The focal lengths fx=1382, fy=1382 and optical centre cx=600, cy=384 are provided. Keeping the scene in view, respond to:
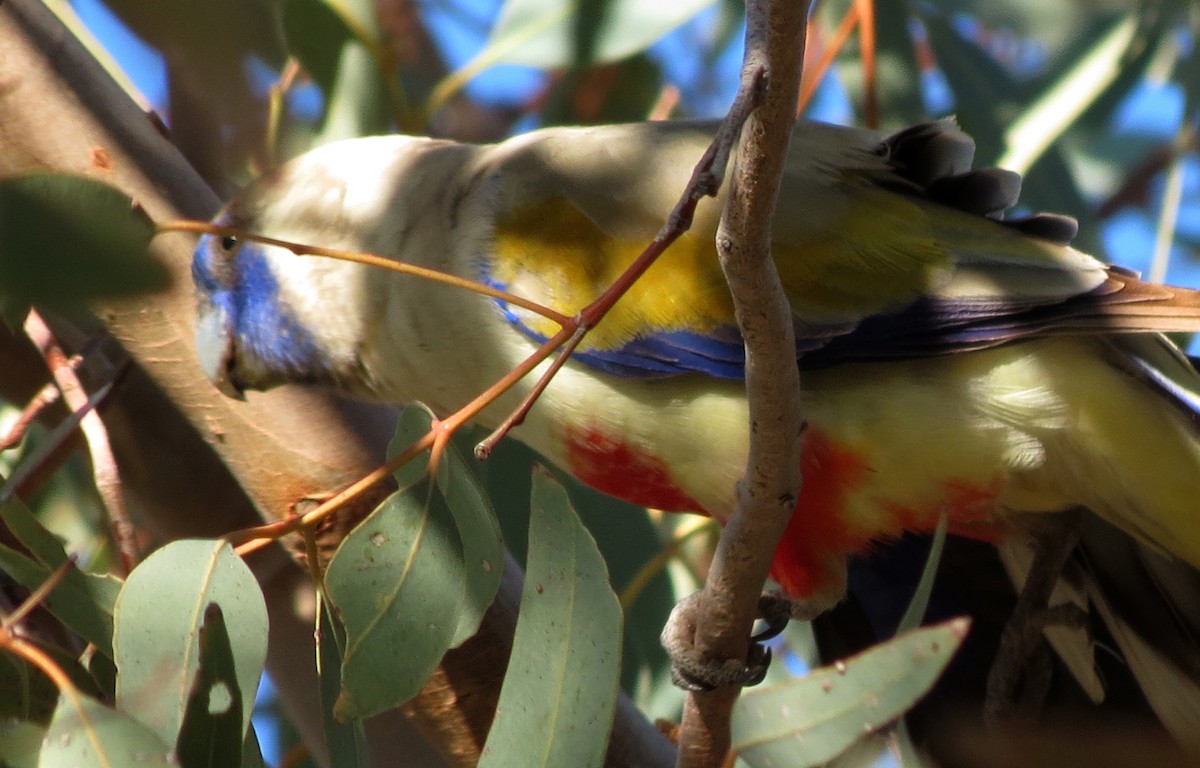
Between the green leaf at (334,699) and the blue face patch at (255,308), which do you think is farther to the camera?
the blue face patch at (255,308)

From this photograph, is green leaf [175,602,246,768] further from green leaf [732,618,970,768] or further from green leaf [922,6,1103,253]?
green leaf [922,6,1103,253]

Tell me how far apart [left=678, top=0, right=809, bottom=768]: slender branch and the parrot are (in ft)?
0.69

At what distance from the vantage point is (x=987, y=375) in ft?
4.95

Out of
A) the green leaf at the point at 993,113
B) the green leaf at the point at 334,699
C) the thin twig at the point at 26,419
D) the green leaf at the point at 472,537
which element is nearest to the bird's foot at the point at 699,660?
the green leaf at the point at 472,537

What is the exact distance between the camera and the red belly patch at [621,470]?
5.16 feet

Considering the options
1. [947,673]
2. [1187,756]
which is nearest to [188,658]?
[1187,756]

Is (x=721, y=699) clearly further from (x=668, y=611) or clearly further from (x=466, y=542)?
(x=668, y=611)

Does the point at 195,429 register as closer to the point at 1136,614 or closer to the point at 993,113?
the point at 1136,614

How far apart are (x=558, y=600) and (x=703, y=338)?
0.41 meters

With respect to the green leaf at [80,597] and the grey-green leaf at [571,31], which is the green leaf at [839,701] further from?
the grey-green leaf at [571,31]

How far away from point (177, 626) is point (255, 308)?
72 centimetres

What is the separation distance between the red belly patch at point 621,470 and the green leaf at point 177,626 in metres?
0.47

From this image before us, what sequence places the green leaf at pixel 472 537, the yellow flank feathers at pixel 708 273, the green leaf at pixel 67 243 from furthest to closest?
the yellow flank feathers at pixel 708 273 < the green leaf at pixel 472 537 < the green leaf at pixel 67 243

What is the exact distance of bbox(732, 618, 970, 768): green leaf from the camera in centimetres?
100
